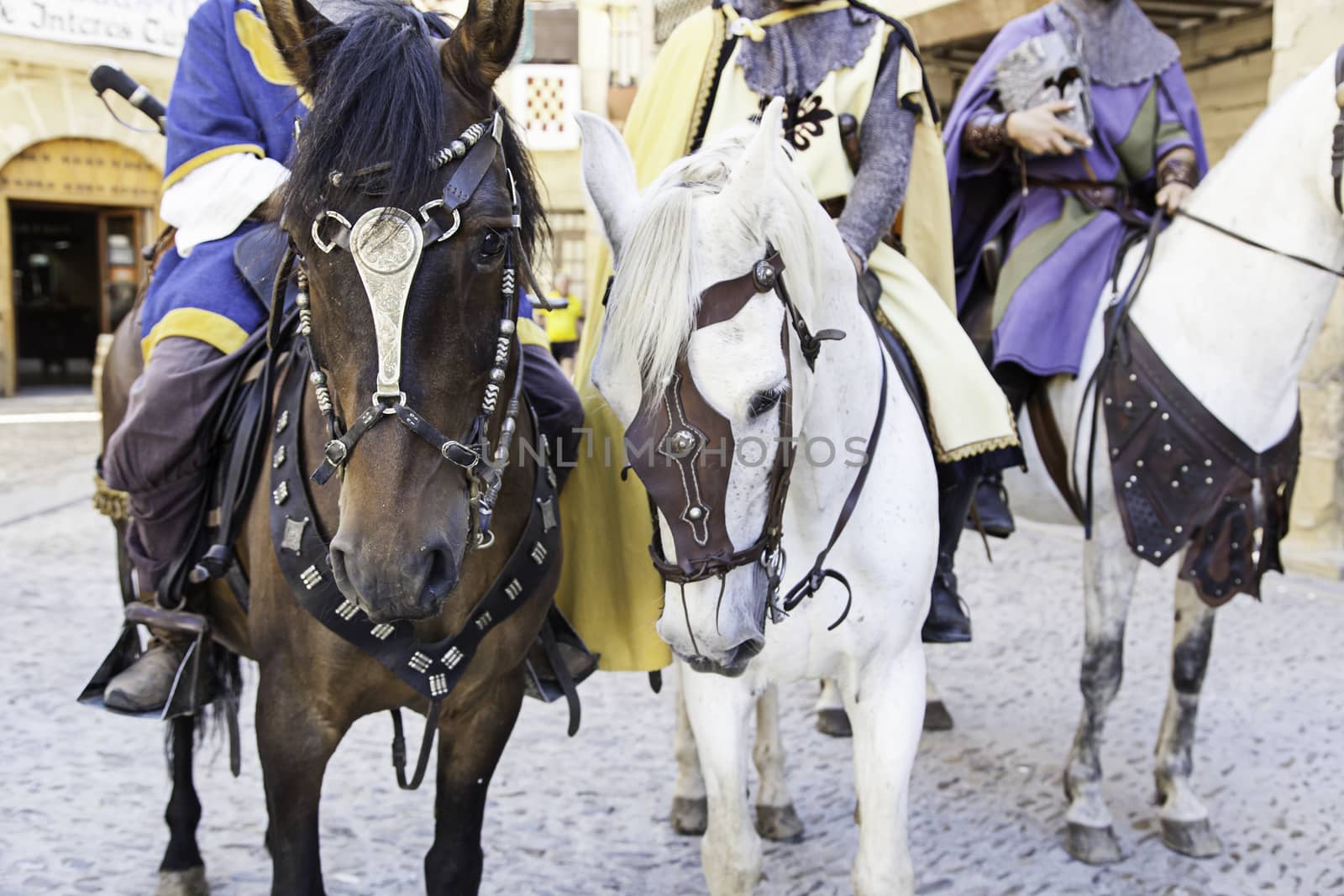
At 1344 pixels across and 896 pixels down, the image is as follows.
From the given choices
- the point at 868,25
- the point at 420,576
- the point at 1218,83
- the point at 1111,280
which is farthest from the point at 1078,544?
the point at 420,576

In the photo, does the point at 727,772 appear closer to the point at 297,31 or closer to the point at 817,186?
the point at 817,186

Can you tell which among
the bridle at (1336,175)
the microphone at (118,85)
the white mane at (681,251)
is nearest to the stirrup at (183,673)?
the white mane at (681,251)

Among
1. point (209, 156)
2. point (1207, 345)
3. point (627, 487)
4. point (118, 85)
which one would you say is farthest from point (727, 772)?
point (118, 85)

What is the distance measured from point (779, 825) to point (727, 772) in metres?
1.16

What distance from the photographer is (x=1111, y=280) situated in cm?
362

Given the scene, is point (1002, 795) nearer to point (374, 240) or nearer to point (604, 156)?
point (604, 156)

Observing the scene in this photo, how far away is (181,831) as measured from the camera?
304 cm

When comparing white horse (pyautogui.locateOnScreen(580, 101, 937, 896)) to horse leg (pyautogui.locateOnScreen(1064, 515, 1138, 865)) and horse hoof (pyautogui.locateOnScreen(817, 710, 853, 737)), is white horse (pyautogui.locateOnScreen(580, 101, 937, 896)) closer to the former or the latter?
horse leg (pyautogui.locateOnScreen(1064, 515, 1138, 865))

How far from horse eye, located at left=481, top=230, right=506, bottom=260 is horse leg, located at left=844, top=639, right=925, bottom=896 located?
1220 millimetres

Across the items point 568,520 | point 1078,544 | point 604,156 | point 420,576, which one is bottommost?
point 1078,544

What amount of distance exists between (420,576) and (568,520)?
115 centimetres

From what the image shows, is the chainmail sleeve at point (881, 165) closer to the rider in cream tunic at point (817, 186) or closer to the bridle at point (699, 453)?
the rider in cream tunic at point (817, 186)

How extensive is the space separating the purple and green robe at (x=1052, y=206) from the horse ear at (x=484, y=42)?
229 cm

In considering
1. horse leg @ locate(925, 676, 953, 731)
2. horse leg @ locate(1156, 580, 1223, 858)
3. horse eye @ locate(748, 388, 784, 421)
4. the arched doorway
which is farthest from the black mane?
the arched doorway
